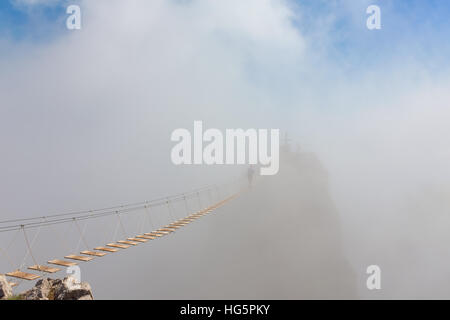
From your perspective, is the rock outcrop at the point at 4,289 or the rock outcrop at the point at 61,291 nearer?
the rock outcrop at the point at 4,289

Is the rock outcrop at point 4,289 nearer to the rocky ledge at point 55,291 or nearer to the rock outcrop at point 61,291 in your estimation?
the rocky ledge at point 55,291

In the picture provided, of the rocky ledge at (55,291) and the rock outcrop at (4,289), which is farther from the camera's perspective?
the rocky ledge at (55,291)

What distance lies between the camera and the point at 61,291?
6309 mm

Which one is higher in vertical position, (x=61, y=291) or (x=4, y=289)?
(x=4, y=289)

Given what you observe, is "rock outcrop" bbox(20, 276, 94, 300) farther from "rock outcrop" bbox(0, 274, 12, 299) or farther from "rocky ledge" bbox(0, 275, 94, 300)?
"rock outcrop" bbox(0, 274, 12, 299)

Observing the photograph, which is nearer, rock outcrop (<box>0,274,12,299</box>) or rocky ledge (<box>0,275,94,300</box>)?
rock outcrop (<box>0,274,12,299</box>)

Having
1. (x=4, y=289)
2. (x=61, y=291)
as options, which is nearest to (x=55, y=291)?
(x=61, y=291)

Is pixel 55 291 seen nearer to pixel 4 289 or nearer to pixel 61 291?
pixel 61 291

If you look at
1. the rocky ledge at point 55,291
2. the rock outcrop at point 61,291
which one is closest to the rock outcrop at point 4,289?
the rocky ledge at point 55,291

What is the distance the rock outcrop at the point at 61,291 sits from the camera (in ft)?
20.2

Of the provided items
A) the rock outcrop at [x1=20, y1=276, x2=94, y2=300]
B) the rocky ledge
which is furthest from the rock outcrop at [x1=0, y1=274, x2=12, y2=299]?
the rock outcrop at [x1=20, y1=276, x2=94, y2=300]

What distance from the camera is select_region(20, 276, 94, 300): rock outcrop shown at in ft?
20.2
